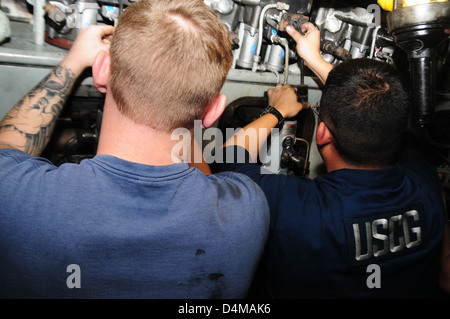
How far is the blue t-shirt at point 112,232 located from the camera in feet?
2.07

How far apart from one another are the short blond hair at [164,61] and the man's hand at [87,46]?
0.30 metres

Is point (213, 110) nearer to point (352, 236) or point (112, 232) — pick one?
point (112, 232)

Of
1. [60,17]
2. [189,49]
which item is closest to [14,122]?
[60,17]

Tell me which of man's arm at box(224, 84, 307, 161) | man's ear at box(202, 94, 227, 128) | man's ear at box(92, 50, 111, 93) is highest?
man's ear at box(92, 50, 111, 93)

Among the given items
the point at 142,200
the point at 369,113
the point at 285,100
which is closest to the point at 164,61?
the point at 142,200

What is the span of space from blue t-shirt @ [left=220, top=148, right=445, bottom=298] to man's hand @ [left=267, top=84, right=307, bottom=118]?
417 millimetres

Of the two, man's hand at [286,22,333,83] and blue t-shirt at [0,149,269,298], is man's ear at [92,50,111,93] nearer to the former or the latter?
blue t-shirt at [0,149,269,298]

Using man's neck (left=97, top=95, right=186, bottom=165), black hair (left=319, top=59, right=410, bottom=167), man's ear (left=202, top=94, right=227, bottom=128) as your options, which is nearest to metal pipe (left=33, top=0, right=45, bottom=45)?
man's neck (left=97, top=95, right=186, bottom=165)

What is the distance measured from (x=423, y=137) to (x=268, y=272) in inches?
55.6

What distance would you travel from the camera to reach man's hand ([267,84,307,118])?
4.70 feet

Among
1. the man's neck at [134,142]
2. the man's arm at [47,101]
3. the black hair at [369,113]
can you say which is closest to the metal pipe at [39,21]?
the man's arm at [47,101]

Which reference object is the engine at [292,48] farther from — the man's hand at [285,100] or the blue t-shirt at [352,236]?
the blue t-shirt at [352,236]

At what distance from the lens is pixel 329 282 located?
101 cm

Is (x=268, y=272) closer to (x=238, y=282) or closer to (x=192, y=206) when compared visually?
(x=238, y=282)
